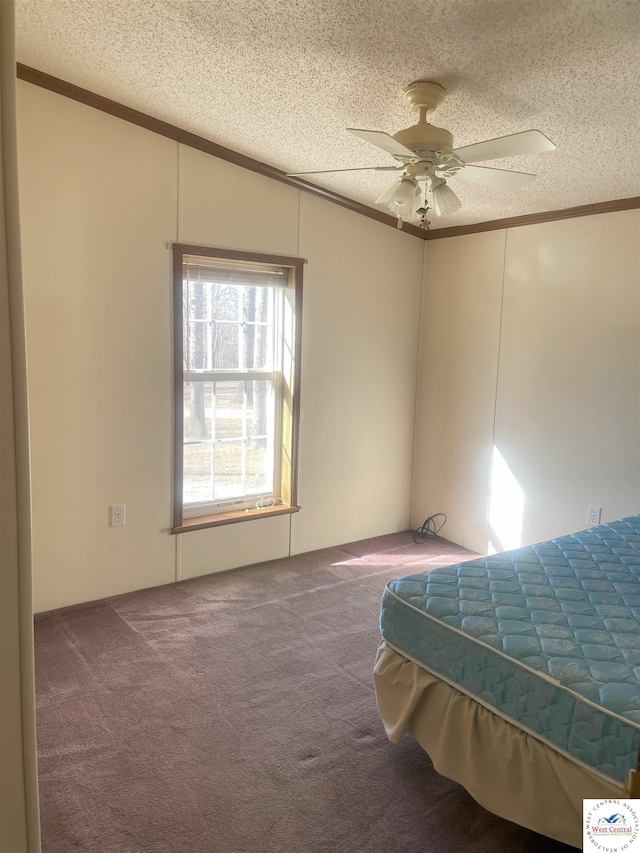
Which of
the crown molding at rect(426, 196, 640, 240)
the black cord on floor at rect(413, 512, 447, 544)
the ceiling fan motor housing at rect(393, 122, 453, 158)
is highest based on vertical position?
the crown molding at rect(426, 196, 640, 240)

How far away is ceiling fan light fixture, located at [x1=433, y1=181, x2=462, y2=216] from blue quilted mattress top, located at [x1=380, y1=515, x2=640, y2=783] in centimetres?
146

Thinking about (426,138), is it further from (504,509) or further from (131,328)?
(504,509)

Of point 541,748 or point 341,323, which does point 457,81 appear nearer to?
point 341,323

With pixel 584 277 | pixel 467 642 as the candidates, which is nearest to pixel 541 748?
pixel 467 642

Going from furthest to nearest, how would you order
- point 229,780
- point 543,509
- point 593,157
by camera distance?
point 543,509
point 593,157
point 229,780

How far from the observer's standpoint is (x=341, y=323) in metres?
4.52

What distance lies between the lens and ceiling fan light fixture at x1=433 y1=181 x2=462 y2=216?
2.67m

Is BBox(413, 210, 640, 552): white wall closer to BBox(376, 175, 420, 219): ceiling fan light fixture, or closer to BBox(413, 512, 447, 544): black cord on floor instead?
BBox(413, 512, 447, 544): black cord on floor

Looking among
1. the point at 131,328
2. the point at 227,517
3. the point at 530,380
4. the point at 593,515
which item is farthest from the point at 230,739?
the point at 530,380

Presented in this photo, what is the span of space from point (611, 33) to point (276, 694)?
2.74 metres

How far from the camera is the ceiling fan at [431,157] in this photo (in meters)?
2.42

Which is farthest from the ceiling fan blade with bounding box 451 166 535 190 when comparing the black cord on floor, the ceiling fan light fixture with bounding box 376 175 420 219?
the black cord on floor

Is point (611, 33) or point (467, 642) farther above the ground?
point (611, 33)

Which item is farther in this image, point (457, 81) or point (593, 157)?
point (593, 157)
